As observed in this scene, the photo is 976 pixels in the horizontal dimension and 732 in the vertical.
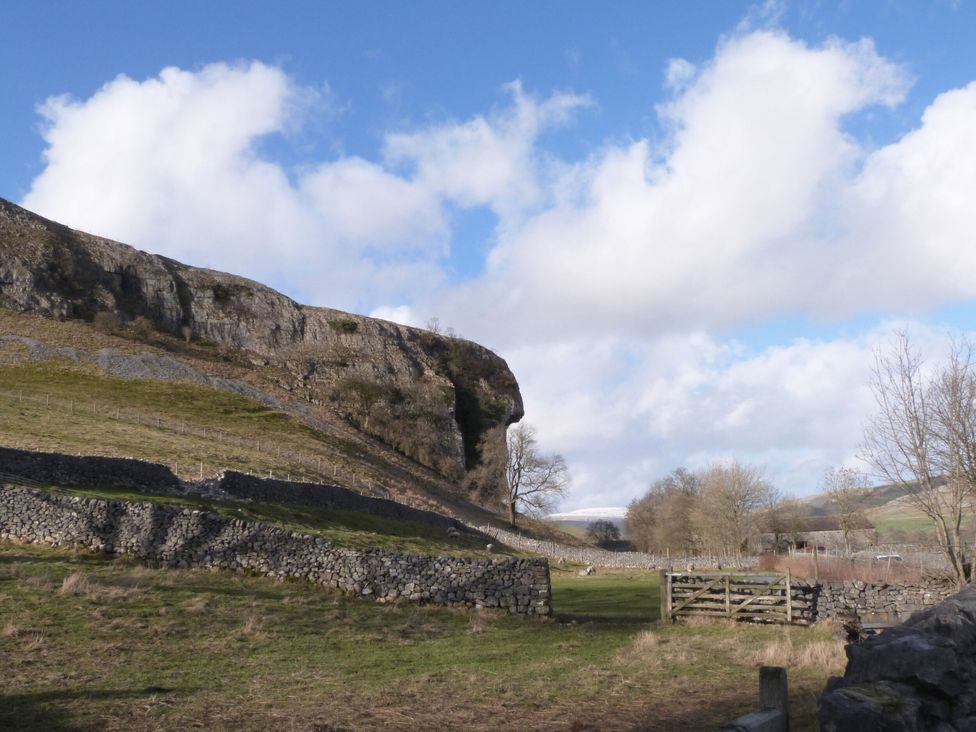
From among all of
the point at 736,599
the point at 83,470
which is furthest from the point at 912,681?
the point at 83,470

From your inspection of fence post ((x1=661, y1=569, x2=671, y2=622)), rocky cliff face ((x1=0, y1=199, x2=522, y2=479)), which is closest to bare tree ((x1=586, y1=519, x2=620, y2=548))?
rocky cliff face ((x1=0, y1=199, x2=522, y2=479))

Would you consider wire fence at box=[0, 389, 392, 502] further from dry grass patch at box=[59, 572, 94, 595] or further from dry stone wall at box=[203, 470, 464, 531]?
dry grass patch at box=[59, 572, 94, 595]

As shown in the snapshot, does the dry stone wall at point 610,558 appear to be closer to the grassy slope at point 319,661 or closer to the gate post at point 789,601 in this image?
the grassy slope at point 319,661

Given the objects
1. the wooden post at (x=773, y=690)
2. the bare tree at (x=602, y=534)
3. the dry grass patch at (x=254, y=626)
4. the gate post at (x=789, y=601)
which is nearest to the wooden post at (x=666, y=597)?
the gate post at (x=789, y=601)

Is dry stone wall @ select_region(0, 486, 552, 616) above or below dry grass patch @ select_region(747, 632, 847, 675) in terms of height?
above

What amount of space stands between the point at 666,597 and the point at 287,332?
79.5 meters

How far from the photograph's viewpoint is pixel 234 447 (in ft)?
156

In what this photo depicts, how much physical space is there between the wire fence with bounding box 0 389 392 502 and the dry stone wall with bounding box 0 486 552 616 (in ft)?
A: 50.1

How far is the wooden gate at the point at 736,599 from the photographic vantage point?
20.7 meters

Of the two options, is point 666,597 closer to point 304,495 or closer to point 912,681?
point 912,681

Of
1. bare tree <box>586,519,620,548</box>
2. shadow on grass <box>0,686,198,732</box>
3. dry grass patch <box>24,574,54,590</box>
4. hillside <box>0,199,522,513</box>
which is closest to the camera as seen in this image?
shadow on grass <box>0,686,198,732</box>

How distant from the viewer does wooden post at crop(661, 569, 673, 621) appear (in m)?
21.3

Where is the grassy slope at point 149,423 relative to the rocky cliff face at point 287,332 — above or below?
below

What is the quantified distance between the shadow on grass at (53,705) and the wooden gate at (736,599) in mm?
13836
